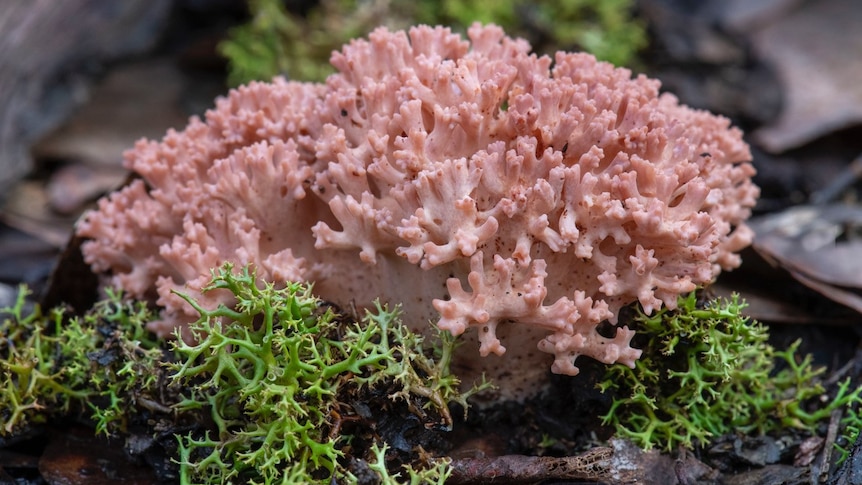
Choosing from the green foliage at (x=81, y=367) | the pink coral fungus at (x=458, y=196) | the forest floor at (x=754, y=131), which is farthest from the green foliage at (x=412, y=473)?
the forest floor at (x=754, y=131)

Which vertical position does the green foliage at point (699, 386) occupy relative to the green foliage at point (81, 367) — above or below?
above

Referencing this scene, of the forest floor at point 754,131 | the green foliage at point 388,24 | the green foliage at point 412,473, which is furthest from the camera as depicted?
the green foliage at point 388,24

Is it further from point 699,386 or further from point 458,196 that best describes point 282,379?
point 699,386

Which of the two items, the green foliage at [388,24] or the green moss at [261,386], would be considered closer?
the green moss at [261,386]

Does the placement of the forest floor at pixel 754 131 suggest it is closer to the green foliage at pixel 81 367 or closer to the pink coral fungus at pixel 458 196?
the green foliage at pixel 81 367

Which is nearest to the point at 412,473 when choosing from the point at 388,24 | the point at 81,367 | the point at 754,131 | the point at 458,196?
the point at 458,196
